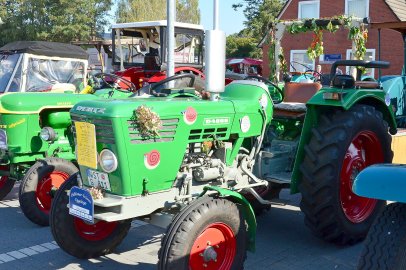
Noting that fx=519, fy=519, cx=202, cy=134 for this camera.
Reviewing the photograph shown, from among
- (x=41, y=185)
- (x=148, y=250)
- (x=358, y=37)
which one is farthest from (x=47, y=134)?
(x=358, y=37)

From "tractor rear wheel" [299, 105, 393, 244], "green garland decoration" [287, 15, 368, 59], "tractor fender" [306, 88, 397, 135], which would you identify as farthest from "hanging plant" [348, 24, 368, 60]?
"tractor rear wheel" [299, 105, 393, 244]

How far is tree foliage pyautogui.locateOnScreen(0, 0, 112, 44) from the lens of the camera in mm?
30500

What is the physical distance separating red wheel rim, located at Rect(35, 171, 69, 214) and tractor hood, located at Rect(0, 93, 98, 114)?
2.38ft

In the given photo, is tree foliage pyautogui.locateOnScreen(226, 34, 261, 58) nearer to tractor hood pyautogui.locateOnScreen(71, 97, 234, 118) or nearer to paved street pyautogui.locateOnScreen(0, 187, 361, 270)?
paved street pyautogui.locateOnScreen(0, 187, 361, 270)

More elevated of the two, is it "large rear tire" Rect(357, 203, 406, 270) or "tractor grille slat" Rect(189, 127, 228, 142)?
"tractor grille slat" Rect(189, 127, 228, 142)

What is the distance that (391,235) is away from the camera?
244cm

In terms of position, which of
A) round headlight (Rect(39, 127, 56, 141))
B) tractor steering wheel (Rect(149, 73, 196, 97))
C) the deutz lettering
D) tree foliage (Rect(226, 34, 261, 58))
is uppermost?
tree foliage (Rect(226, 34, 261, 58))

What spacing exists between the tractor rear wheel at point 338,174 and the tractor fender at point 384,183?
5.18ft

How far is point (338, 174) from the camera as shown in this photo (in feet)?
13.4

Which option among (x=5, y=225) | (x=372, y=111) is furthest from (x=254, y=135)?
(x=5, y=225)

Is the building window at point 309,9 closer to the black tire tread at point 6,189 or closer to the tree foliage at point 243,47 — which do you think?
the tree foliage at point 243,47

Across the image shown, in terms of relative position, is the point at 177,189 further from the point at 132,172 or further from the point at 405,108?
the point at 405,108

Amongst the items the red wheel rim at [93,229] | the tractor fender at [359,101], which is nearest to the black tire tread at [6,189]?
the red wheel rim at [93,229]

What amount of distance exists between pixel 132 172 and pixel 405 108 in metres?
5.01
